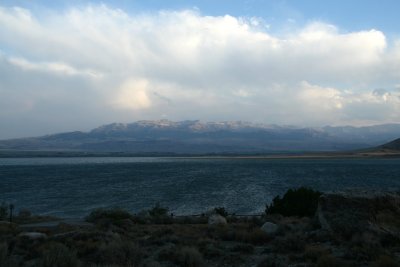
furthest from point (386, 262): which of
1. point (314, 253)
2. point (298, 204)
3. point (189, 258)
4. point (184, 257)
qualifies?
point (298, 204)

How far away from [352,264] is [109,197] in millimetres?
45533

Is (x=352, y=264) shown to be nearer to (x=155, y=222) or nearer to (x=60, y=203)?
(x=155, y=222)

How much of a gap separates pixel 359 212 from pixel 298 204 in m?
12.6

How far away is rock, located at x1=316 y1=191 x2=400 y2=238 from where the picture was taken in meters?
15.1

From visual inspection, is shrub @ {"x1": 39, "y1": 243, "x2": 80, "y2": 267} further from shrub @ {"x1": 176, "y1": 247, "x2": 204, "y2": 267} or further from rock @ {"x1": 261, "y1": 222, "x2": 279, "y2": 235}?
rock @ {"x1": 261, "y1": 222, "x2": 279, "y2": 235}

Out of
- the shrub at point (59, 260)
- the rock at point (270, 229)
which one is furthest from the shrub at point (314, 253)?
the shrub at point (59, 260)

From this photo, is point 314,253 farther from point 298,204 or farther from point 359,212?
point 298,204

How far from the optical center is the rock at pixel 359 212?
15062 mm

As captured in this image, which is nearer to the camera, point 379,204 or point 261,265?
point 261,265

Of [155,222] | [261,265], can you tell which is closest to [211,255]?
[261,265]

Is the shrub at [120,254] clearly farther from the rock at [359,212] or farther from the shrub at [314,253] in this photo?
the rock at [359,212]

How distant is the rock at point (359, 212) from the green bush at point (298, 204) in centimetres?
1082

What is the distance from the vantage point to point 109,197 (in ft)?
178

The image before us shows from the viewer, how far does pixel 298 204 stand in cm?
2791
